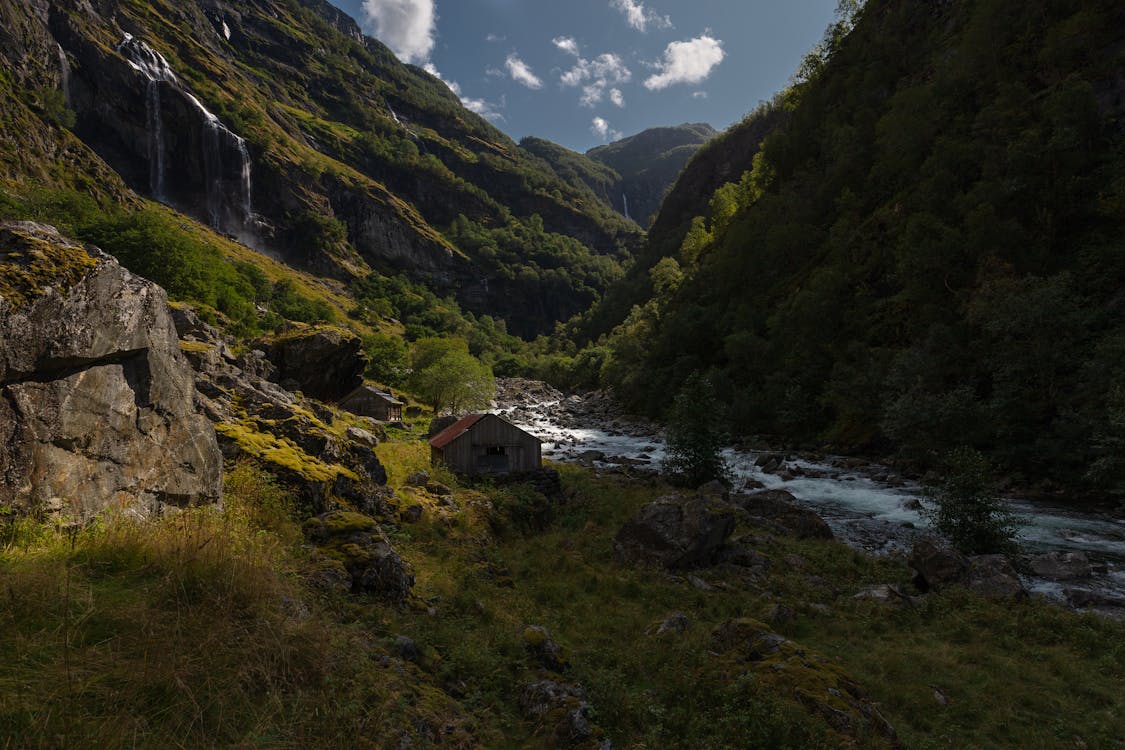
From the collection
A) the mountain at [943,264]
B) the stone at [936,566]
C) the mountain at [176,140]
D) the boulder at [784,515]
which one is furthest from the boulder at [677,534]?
the mountain at [176,140]

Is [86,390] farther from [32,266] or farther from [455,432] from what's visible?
[455,432]

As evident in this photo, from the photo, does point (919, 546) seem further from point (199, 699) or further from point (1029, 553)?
point (199, 699)

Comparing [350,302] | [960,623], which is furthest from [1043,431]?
[350,302]

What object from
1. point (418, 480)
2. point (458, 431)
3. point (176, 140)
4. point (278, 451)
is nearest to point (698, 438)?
point (458, 431)

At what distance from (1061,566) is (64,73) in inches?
7777

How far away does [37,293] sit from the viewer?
6457mm

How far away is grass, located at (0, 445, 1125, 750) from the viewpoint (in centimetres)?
383

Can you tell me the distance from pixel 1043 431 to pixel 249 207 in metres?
183

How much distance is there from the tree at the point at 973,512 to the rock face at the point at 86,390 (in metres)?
23.8

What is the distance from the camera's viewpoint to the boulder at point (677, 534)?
17.3 m

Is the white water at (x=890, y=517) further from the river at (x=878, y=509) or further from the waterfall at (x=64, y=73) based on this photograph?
the waterfall at (x=64, y=73)

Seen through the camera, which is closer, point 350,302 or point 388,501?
point 388,501

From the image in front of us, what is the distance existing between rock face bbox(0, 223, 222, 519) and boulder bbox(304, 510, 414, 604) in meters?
2.35

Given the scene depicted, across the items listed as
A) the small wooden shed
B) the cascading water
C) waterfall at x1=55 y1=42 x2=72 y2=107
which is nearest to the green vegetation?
the small wooden shed
